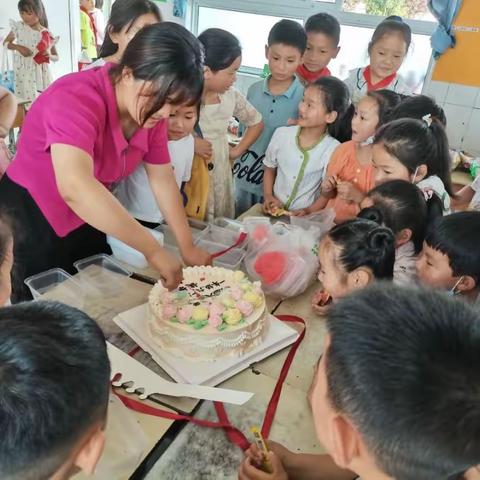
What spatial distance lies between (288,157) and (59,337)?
170 centimetres

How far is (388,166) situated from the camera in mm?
1688

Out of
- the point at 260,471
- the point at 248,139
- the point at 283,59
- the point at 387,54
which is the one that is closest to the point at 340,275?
the point at 260,471

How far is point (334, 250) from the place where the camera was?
3.92ft

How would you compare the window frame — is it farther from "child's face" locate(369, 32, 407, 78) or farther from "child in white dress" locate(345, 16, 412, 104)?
"child's face" locate(369, 32, 407, 78)

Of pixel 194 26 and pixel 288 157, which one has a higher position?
pixel 194 26

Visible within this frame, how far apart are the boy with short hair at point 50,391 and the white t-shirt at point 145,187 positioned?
3.41ft

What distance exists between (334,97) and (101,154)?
116 cm

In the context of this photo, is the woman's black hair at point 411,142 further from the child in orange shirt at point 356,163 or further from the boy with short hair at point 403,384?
the boy with short hair at point 403,384

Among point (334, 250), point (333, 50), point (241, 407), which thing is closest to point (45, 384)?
point (241, 407)

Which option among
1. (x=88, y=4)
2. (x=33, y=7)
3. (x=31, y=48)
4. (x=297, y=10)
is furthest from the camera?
(x=88, y=4)

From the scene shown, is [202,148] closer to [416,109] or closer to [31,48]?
[416,109]

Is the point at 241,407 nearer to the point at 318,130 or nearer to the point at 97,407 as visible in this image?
the point at 97,407

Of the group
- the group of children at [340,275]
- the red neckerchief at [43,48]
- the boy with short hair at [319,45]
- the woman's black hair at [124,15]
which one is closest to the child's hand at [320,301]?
the group of children at [340,275]

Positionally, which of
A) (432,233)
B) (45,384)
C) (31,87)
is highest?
(45,384)
